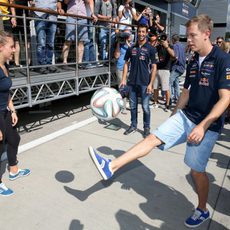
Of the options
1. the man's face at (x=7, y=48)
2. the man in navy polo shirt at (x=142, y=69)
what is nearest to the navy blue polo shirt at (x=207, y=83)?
the man's face at (x=7, y=48)

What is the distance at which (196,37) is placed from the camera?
244cm

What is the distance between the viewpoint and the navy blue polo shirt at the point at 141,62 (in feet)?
16.7

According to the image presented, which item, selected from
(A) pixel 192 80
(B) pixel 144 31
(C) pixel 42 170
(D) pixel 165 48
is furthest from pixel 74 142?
(D) pixel 165 48

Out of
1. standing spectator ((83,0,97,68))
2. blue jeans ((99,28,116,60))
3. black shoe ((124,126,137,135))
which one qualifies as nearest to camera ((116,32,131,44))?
blue jeans ((99,28,116,60))

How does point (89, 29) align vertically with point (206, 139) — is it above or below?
above

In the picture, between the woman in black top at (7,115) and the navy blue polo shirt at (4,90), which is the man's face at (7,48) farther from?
the navy blue polo shirt at (4,90)

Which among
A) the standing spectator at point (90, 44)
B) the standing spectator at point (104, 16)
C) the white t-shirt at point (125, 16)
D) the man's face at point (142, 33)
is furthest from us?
the white t-shirt at point (125, 16)

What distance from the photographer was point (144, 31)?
15.9 feet

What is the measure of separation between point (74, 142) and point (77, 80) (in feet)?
5.50

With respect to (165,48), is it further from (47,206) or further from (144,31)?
(47,206)

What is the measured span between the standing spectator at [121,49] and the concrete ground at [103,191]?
92.1 inches

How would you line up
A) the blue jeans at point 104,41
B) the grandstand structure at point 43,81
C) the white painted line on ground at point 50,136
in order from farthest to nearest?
the blue jeans at point 104,41 → the grandstand structure at point 43,81 → the white painted line on ground at point 50,136

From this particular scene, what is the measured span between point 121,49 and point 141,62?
1889mm

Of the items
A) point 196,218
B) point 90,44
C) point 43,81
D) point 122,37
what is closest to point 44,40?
point 43,81
